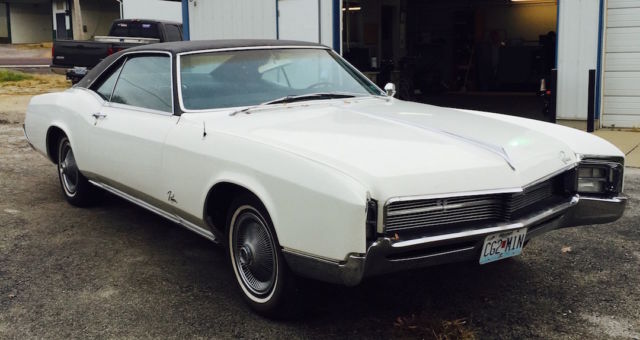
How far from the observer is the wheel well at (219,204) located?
12.6 feet

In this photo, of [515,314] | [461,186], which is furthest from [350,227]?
[515,314]

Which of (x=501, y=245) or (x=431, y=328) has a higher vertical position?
(x=501, y=245)

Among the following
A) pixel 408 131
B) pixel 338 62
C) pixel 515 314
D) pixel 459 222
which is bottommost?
pixel 515 314

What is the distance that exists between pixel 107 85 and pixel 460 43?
15.7 metres

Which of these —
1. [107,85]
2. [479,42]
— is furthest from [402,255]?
[479,42]

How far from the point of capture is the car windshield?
438cm

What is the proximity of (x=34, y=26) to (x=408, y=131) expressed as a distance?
44.3m

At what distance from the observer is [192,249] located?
4.84m

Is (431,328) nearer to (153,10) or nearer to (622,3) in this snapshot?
(622,3)

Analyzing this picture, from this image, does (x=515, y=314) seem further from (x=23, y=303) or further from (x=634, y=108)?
(x=634, y=108)

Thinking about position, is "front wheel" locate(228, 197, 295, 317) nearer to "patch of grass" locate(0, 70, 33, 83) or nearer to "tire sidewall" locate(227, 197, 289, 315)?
"tire sidewall" locate(227, 197, 289, 315)

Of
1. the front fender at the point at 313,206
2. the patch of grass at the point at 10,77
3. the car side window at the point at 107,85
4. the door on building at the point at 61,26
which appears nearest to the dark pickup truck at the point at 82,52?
the patch of grass at the point at 10,77

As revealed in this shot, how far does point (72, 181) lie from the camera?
6.00 m

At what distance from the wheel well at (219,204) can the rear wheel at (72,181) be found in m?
2.27
